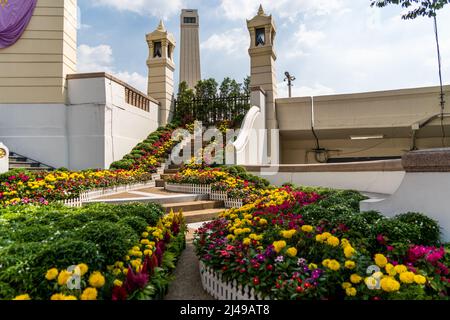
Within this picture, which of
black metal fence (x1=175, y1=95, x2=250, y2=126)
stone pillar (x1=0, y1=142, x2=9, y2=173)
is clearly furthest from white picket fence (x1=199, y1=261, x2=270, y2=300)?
black metal fence (x1=175, y1=95, x2=250, y2=126)

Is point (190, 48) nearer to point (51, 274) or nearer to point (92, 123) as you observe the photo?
point (92, 123)

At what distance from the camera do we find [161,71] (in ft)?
53.8

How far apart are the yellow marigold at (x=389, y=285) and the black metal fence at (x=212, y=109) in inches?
530

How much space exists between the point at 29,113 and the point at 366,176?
11.3 m

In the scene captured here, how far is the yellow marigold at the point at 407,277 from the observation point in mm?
2277

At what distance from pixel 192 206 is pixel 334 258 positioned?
520 centimetres

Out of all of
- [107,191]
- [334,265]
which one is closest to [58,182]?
[107,191]

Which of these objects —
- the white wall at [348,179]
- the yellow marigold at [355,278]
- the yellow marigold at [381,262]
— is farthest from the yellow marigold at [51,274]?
the white wall at [348,179]

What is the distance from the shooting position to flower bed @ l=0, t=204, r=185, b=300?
2.37 m

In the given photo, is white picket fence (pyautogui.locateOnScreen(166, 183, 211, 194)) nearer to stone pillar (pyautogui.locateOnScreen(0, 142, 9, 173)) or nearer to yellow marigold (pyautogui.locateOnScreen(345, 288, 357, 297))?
stone pillar (pyautogui.locateOnScreen(0, 142, 9, 173))

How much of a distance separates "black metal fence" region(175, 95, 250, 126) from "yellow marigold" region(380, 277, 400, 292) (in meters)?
13.5

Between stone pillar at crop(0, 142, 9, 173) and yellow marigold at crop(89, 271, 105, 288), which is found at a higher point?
stone pillar at crop(0, 142, 9, 173)
